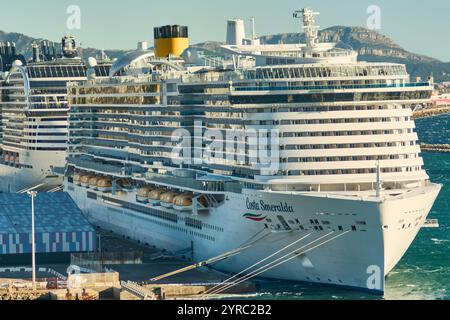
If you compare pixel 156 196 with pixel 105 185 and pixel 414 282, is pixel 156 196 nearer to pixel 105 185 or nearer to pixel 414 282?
pixel 105 185

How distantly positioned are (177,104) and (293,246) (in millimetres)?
13264

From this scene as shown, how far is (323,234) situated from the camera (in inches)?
2373

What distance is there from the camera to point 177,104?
236ft

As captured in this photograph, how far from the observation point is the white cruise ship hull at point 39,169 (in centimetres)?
10557

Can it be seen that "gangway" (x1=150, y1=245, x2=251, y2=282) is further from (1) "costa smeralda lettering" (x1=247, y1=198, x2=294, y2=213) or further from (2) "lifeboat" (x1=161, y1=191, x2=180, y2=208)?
(2) "lifeboat" (x1=161, y1=191, x2=180, y2=208)

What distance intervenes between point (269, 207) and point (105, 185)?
2179 cm

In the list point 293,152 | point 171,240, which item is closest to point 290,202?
point 293,152

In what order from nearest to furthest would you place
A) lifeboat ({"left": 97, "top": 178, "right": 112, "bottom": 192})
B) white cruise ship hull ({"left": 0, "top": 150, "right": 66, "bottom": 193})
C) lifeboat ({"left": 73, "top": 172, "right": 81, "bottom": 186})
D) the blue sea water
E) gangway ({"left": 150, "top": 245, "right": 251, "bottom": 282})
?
the blue sea water, gangway ({"left": 150, "top": 245, "right": 251, "bottom": 282}), lifeboat ({"left": 97, "top": 178, "right": 112, "bottom": 192}), lifeboat ({"left": 73, "top": 172, "right": 81, "bottom": 186}), white cruise ship hull ({"left": 0, "top": 150, "right": 66, "bottom": 193})

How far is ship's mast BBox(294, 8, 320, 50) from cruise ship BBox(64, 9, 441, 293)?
0.24ft

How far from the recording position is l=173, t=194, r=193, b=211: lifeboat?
67.9m

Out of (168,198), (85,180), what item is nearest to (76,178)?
(85,180)

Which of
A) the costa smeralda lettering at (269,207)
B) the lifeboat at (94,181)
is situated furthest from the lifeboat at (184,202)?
the lifeboat at (94,181)

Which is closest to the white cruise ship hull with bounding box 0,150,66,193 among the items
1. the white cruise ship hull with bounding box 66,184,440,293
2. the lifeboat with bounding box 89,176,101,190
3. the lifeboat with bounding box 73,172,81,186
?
the lifeboat with bounding box 73,172,81,186

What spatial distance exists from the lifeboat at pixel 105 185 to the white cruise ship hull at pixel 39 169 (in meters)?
22.3
